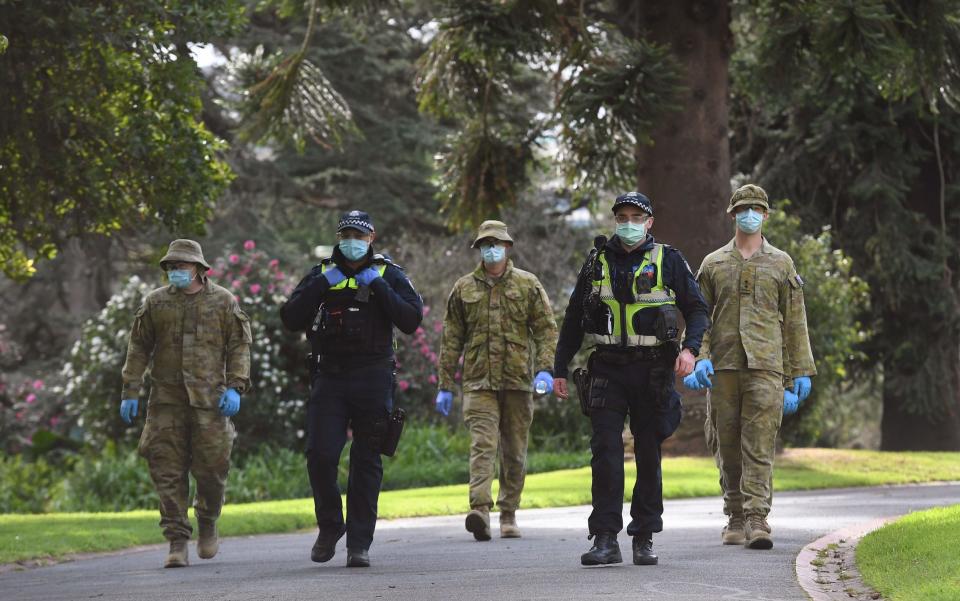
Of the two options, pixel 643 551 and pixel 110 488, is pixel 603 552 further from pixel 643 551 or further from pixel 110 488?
pixel 110 488

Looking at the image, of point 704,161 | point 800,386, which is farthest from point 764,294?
point 704,161

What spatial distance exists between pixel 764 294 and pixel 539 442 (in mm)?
14540

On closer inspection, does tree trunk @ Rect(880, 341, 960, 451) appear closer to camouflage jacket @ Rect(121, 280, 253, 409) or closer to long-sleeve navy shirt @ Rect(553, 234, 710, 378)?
camouflage jacket @ Rect(121, 280, 253, 409)

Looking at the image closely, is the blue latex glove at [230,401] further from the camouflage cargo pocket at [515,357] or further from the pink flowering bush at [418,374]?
the pink flowering bush at [418,374]

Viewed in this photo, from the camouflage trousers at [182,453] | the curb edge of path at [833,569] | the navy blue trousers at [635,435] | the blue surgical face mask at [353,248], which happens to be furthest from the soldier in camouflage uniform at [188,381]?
the curb edge of path at [833,569]

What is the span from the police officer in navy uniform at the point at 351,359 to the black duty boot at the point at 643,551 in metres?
1.58

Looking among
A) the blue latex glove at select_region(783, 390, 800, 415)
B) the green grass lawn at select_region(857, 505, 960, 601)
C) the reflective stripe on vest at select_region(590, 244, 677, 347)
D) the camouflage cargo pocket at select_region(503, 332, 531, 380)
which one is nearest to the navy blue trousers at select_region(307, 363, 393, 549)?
the reflective stripe on vest at select_region(590, 244, 677, 347)

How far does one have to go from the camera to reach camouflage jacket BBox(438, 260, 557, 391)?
12062 millimetres

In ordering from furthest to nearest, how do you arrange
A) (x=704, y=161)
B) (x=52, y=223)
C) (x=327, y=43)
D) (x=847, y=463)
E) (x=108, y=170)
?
(x=327, y=43) → (x=847, y=463) → (x=704, y=161) → (x=52, y=223) → (x=108, y=170)

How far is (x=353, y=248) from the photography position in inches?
377

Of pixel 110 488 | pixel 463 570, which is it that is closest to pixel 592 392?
pixel 463 570

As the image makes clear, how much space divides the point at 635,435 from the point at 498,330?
302cm

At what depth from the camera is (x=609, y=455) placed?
9133 millimetres

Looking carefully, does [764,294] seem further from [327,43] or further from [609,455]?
[327,43]
